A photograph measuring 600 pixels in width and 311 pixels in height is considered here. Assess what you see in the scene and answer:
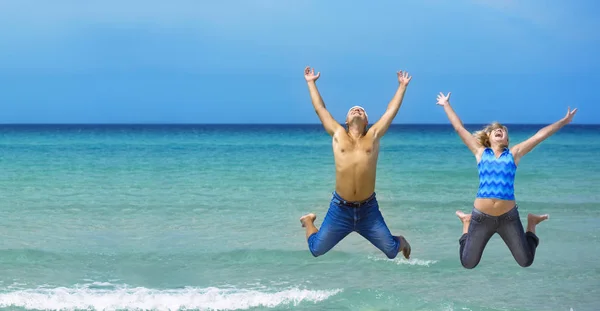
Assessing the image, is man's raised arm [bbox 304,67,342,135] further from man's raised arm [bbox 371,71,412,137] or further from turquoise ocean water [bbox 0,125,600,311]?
turquoise ocean water [bbox 0,125,600,311]

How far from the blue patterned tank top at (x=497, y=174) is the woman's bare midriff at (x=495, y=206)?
8 cm

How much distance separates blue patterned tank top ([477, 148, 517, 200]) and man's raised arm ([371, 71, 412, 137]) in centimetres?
116

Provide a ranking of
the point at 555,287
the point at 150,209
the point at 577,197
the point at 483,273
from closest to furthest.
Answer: the point at 555,287 → the point at 483,273 → the point at 150,209 → the point at 577,197

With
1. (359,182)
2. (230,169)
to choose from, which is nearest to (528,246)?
(359,182)

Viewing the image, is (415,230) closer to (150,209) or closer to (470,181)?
(150,209)

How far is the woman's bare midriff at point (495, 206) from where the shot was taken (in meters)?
9.27

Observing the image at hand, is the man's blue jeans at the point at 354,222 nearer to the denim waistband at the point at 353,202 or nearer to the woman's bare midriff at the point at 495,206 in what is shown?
the denim waistband at the point at 353,202

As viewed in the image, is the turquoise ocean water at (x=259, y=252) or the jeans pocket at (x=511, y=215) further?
the turquoise ocean water at (x=259, y=252)

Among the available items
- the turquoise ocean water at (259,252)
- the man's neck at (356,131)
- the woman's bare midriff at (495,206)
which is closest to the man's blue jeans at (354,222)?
the man's neck at (356,131)

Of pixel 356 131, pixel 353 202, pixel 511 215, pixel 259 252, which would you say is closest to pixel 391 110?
pixel 356 131

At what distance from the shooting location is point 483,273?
1423 centimetres

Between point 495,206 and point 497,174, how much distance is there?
394 millimetres

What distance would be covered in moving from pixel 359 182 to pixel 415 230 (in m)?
9.15

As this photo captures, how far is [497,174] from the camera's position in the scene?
916 centimetres
